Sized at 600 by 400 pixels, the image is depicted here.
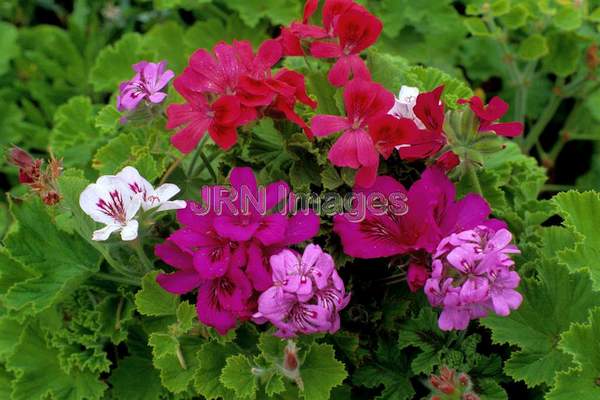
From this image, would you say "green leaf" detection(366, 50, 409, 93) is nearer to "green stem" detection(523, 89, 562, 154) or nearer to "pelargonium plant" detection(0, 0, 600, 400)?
"pelargonium plant" detection(0, 0, 600, 400)

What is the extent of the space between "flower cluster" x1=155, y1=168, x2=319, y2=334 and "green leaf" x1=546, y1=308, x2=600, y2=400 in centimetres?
44

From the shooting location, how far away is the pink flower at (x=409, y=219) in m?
1.16

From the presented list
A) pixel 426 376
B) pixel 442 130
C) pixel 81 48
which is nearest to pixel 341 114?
pixel 442 130

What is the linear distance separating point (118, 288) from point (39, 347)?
20cm

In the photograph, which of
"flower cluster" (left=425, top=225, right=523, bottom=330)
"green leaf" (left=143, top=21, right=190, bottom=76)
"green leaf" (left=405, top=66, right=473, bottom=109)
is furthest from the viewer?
"green leaf" (left=143, top=21, right=190, bottom=76)

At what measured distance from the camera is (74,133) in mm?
1977

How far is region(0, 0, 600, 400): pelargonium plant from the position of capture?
3.68 ft

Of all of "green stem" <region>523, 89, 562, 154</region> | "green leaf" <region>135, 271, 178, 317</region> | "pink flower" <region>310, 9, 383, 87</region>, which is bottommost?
"green stem" <region>523, 89, 562, 154</region>

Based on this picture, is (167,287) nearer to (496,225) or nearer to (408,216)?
(408,216)

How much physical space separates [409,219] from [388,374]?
Answer: 0.32 meters

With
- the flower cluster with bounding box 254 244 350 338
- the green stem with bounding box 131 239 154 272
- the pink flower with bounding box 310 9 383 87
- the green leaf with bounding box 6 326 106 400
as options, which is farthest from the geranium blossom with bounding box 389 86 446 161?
the green leaf with bounding box 6 326 106 400

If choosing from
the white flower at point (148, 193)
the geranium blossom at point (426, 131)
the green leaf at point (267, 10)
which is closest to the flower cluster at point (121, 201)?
the white flower at point (148, 193)

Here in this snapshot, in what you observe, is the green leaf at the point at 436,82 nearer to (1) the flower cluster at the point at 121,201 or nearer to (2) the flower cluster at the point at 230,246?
(2) the flower cluster at the point at 230,246

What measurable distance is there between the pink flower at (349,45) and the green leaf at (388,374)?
1.53 ft
